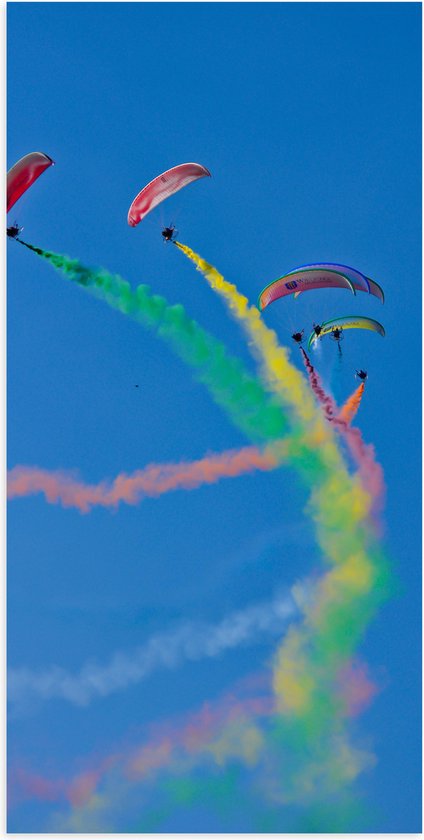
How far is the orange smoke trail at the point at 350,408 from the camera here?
4200cm

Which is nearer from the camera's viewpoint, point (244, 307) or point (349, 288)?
point (349, 288)

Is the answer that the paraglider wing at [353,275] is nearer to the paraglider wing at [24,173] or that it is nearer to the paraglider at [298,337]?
the paraglider at [298,337]

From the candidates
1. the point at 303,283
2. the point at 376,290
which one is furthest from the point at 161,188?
the point at 376,290

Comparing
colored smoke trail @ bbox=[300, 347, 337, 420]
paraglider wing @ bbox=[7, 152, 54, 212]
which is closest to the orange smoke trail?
colored smoke trail @ bbox=[300, 347, 337, 420]

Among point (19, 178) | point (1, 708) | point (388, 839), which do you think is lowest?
point (1, 708)

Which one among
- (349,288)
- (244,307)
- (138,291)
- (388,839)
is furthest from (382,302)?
(388,839)

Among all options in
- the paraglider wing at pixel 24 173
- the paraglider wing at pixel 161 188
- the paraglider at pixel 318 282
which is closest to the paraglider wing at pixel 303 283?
the paraglider at pixel 318 282

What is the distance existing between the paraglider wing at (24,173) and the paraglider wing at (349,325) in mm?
10017

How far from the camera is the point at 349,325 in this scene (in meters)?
41.6

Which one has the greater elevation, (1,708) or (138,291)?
(138,291)

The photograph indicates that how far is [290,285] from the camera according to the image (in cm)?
3934

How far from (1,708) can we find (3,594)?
2617 mm

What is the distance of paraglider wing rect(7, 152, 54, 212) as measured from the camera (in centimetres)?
3716

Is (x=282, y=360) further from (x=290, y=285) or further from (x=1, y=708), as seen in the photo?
(x=1, y=708)
